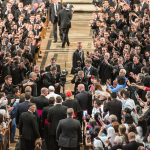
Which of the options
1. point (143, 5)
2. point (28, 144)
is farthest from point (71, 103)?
point (143, 5)

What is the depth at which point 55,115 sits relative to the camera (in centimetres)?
737

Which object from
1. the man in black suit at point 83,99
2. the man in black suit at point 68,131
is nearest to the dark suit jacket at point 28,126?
the man in black suit at point 68,131

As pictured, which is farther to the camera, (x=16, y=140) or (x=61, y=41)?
(x=61, y=41)

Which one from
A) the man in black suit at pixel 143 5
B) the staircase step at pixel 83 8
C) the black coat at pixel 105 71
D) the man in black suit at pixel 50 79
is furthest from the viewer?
the staircase step at pixel 83 8

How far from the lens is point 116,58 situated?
1078cm

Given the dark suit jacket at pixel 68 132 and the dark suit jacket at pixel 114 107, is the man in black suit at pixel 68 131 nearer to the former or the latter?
the dark suit jacket at pixel 68 132

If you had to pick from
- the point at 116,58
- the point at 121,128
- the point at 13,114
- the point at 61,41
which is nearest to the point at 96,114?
the point at 121,128

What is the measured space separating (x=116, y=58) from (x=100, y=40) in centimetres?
136

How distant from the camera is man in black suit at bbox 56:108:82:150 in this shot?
22.3 feet

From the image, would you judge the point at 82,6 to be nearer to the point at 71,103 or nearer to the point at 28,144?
the point at 71,103

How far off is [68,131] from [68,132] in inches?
1.0

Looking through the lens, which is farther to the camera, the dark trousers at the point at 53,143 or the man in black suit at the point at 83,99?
the man in black suit at the point at 83,99

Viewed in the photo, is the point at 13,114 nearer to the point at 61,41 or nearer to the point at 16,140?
the point at 16,140

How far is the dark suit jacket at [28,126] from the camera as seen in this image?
721cm
